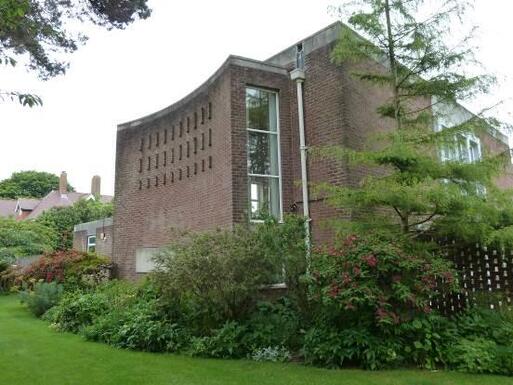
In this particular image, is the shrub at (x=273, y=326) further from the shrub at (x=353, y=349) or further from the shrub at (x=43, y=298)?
the shrub at (x=43, y=298)

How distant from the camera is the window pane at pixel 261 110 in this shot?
1139cm

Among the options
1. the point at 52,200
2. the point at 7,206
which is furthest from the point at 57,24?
the point at 7,206

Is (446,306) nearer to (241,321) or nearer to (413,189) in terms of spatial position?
(413,189)

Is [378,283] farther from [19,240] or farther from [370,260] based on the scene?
[19,240]

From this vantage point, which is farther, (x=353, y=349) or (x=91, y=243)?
(x=91, y=243)

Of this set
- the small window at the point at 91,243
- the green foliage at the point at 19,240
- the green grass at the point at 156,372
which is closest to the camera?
the green grass at the point at 156,372

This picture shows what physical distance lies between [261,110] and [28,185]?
56.6 meters

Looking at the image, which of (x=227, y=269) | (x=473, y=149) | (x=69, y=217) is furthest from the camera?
(x=69, y=217)

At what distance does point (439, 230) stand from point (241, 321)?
3572 mm

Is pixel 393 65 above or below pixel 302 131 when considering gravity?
above

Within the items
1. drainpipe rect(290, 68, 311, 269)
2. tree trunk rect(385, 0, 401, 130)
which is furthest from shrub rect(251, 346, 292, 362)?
tree trunk rect(385, 0, 401, 130)

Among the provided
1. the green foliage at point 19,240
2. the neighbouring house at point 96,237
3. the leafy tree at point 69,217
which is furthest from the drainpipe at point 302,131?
the leafy tree at point 69,217

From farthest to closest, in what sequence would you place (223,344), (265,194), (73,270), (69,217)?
(69,217), (73,270), (265,194), (223,344)

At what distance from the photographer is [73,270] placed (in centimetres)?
1461
